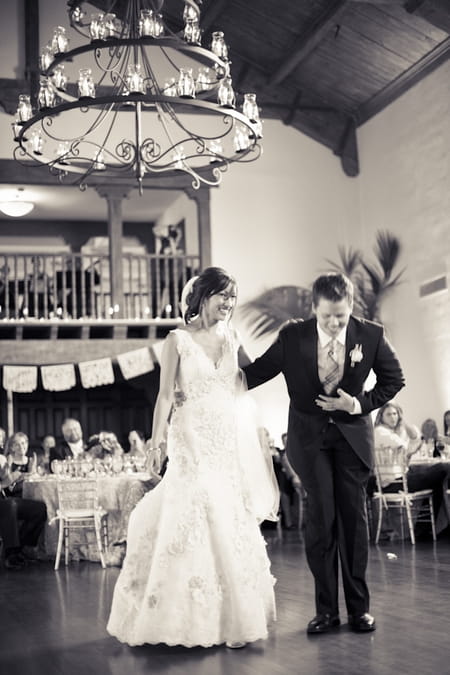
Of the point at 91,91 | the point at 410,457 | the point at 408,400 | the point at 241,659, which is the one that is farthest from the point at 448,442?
the point at 241,659

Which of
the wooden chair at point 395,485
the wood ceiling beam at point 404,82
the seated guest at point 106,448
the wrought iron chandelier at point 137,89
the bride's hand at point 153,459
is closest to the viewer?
the bride's hand at point 153,459

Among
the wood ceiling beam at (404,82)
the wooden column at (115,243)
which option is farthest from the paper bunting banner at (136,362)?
the wood ceiling beam at (404,82)

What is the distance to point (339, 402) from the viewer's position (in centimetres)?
381

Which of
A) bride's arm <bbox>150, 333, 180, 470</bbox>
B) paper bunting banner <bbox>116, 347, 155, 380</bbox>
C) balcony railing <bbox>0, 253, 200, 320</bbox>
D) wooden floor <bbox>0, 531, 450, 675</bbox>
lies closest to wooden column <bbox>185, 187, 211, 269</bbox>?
balcony railing <bbox>0, 253, 200, 320</bbox>

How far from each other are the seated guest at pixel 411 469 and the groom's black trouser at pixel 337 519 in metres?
4.49

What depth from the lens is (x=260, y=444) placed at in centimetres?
425

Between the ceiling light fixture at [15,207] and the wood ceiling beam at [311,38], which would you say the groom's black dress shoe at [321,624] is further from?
the ceiling light fixture at [15,207]

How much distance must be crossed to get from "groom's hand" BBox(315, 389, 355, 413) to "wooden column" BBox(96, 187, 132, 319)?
9.17 metres

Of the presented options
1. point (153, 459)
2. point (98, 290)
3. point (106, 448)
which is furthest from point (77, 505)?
point (98, 290)

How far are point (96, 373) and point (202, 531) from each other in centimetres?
884

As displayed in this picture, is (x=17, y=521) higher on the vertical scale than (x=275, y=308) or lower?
lower

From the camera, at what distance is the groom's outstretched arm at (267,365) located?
13.4 feet

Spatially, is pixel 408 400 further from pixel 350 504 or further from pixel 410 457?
pixel 350 504

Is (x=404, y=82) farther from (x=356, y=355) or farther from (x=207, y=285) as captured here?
(x=356, y=355)
